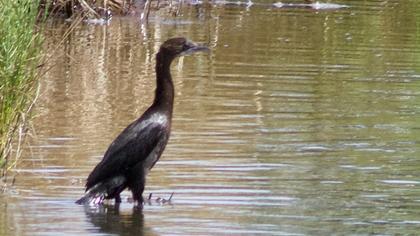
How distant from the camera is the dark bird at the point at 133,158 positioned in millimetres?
10930

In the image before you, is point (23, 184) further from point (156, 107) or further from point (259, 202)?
point (259, 202)

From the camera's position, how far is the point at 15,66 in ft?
35.1

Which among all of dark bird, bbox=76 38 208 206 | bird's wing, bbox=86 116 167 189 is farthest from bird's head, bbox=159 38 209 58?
bird's wing, bbox=86 116 167 189

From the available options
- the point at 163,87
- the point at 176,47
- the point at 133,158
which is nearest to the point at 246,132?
the point at 176,47

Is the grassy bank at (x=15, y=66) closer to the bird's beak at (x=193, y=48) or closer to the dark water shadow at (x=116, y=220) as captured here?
the dark water shadow at (x=116, y=220)

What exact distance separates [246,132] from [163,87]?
2.84m

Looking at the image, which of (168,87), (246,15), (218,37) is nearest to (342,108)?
(168,87)

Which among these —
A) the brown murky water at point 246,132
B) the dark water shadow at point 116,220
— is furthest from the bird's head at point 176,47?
the dark water shadow at point 116,220

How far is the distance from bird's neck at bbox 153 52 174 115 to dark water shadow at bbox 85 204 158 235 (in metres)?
0.88

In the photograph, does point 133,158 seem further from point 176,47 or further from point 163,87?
point 176,47

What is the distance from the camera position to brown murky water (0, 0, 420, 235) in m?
10.2

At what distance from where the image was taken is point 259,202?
35.2 feet

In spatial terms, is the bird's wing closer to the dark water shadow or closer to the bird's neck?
the bird's neck

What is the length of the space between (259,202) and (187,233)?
4.23 ft
